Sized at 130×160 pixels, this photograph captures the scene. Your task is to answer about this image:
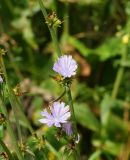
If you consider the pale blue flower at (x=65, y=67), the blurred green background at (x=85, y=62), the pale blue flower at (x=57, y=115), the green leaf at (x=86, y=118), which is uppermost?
the blurred green background at (x=85, y=62)

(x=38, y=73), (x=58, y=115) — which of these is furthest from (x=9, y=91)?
(x=38, y=73)

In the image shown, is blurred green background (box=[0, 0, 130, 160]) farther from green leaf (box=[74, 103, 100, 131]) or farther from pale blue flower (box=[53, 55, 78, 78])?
pale blue flower (box=[53, 55, 78, 78])

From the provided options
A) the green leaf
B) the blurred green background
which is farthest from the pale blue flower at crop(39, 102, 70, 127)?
the green leaf

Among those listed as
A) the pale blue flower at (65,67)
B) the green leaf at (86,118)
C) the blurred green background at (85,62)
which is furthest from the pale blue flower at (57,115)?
the green leaf at (86,118)

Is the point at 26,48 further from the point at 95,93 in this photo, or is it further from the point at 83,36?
the point at 95,93

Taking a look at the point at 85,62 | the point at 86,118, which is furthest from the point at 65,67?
the point at 85,62

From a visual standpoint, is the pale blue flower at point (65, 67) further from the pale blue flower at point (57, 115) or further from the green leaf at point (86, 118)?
the green leaf at point (86, 118)
